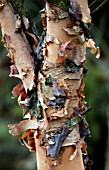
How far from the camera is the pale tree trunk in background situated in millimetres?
703

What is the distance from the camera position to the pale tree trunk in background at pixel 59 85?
703 mm

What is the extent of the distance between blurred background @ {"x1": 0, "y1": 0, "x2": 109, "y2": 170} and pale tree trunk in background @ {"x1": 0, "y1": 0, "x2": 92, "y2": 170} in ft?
4.69

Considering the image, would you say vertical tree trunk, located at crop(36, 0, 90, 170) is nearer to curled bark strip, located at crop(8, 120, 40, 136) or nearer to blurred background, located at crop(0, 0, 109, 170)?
curled bark strip, located at crop(8, 120, 40, 136)

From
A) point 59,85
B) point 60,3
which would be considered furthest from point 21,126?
point 60,3

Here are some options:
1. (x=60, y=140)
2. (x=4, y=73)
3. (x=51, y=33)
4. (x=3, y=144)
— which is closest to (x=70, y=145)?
(x=60, y=140)

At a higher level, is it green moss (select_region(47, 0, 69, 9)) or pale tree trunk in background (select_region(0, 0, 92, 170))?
green moss (select_region(47, 0, 69, 9))

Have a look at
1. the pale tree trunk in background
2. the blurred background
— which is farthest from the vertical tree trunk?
the blurred background

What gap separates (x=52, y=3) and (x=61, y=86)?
15 centimetres

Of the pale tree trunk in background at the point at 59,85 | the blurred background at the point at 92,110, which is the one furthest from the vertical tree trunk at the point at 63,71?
the blurred background at the point at 92,110

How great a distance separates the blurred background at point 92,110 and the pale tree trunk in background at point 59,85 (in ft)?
4.69

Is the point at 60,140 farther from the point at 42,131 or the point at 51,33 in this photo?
the point at 51,33

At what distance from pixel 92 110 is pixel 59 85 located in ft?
7.13

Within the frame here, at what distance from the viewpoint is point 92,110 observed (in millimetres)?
2865

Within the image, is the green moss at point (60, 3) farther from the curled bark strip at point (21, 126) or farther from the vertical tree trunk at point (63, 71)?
the curled bark strip at point (21, 126)
